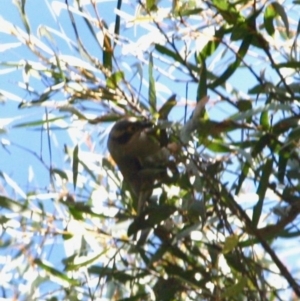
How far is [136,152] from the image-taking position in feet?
3.09

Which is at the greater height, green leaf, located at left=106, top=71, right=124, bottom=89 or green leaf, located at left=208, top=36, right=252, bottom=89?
green leaf, located at left=106, top=71, right=124, bottom=89

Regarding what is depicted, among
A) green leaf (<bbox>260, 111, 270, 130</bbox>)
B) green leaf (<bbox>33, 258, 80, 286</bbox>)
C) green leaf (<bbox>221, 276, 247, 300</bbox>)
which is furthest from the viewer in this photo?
green leaf (<bbox>33, 258, 80, 286</bbox>)

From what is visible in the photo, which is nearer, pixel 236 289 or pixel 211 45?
pixel 236 289

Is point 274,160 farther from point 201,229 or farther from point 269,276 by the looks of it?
point 269,276

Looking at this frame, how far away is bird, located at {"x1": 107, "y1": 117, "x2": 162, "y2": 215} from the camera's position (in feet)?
2.97

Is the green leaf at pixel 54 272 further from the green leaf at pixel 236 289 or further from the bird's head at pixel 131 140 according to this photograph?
the green leaf at pixel 236 289

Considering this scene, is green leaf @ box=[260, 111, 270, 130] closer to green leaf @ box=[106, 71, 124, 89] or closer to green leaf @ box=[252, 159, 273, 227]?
green leaf @ box=[252, 159, 273, 227]

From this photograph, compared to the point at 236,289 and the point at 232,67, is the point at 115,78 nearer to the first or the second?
the point at 232,67

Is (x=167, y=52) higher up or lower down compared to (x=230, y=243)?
higher up

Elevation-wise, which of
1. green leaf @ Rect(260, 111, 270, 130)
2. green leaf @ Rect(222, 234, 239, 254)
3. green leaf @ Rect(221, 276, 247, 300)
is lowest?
green leaf @ Rect(221, 276, 247, 300)

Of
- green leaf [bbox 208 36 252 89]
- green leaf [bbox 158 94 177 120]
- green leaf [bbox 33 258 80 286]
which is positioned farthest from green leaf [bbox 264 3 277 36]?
green leaf [bbox 33 258 80 286]

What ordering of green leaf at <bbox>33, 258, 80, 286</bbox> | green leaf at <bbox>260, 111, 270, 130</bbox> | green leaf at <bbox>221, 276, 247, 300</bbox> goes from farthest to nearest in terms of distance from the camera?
green leaf at <bbox>33, 258, 80, 286</bbox>, green leaf at <bbox>260, 111, 270, 130</bbox>, green leaf at <bbox>221, 276, 247, 300</bbox>

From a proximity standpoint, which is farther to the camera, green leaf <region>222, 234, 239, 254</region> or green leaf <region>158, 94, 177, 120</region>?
green leaf <region>158, 94, 177, 120</region>

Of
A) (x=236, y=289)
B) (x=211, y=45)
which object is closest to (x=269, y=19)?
(x=211, y=45)
